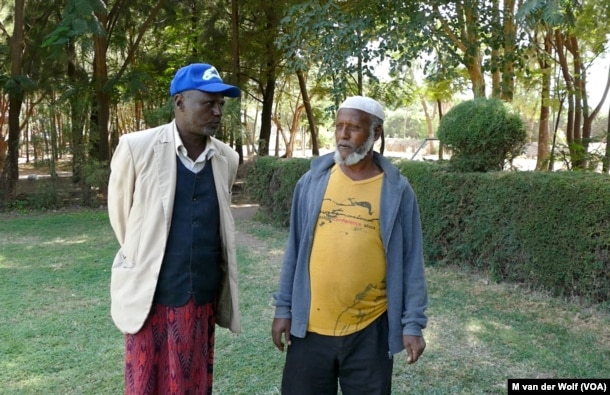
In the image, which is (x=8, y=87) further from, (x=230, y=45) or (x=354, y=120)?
(x=354, y=120)

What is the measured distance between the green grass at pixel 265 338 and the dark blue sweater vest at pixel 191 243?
1.86 metres

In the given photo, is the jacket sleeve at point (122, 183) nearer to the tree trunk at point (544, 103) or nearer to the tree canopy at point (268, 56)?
the tree canopy at point (268, 56)

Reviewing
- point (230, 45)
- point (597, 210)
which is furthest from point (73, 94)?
point (597, 210)

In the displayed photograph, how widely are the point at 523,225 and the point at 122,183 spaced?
5495 millimetres

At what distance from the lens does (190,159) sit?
2.81 m

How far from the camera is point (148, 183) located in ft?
8.87

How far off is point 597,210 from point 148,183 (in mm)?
5108

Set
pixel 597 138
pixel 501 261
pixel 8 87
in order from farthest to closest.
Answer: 1. pixel 8 87
2. pixel 597 138
3. pixel 501 261

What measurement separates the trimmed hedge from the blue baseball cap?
484 centimetres

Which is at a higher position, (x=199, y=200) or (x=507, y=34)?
(x=507, y=34)

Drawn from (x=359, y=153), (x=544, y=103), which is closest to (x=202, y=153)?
(x=359, y=153)

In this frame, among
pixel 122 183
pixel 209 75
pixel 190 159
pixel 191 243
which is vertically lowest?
pixel 191 243

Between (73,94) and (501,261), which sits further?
(73,94)

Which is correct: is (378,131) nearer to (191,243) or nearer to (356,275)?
(356,275)
